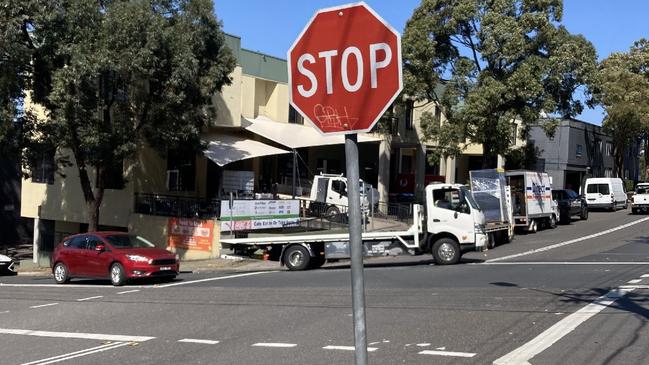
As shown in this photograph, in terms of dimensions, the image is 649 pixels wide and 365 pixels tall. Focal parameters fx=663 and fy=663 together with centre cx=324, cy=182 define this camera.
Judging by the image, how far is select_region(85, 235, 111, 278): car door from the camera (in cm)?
1831

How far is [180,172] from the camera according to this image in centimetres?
3108

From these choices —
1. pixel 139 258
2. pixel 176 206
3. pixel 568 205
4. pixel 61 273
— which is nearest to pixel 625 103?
pixel 568 205

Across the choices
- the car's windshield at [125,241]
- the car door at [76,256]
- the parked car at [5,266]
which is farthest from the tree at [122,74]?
the car's windshield at [125,241]

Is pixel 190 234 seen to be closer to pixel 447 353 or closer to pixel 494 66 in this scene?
pixel 494 66

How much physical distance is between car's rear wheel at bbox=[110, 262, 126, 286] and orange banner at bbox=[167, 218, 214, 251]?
302 inches

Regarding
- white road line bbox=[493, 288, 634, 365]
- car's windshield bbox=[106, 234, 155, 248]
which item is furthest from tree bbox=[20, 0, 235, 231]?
white road line bbox=[493, 288, 634, 365]

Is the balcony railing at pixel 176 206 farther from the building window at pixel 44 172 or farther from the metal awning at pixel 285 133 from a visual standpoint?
the building window at pixel 44 172

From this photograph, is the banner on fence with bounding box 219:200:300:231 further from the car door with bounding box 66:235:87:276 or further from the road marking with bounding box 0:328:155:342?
the road marking with bounding box 0:328:155:342

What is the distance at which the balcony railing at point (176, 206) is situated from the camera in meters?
26.6

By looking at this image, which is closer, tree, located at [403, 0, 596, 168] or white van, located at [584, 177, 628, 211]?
tree, located at [403, 0, 596, 168]

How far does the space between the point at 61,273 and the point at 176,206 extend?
29.0 ft

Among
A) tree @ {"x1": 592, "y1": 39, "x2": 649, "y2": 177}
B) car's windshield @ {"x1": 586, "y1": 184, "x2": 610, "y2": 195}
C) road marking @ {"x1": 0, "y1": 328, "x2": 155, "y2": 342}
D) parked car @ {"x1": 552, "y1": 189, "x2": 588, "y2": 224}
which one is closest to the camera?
road marking @ {"x1": 0, "y1": 328, "x2": 155, "y2": 342}

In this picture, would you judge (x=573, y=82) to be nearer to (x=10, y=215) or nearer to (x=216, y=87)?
(x=216, y=87)

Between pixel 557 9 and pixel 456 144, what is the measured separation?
778 centimetres
